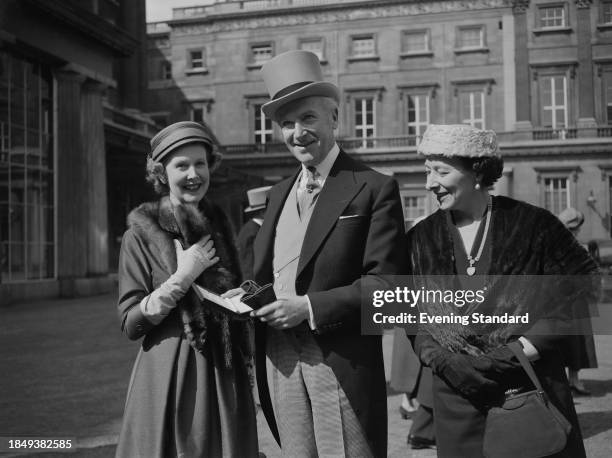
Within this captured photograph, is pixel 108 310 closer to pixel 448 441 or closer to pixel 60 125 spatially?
pixel 60 125

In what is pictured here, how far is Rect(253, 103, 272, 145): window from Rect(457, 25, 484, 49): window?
9.73 m

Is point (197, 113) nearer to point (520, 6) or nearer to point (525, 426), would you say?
point (520, 6)

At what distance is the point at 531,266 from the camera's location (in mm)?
2342

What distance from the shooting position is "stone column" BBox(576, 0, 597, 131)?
12523 mm

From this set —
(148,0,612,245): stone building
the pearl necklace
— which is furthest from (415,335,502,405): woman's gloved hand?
(148,0,612,245): stone building

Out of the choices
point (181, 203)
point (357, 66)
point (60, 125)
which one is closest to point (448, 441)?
point (181, 203)

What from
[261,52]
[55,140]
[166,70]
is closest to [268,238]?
[55,140]

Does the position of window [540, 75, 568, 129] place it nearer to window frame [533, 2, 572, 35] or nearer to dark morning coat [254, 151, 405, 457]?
window frame [533, 2, 572, 35]

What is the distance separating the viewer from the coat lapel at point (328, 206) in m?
2.57

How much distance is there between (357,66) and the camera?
A: 32188 millimetres

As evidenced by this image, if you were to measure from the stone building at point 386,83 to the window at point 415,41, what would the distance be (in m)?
0.05

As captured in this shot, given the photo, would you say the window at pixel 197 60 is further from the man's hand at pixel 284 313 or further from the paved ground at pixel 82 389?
the man's hand at pixel 284 313

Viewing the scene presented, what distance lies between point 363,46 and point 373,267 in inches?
1212

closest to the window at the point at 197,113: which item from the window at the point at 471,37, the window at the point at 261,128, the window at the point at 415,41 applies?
the window at the point at 261,128
